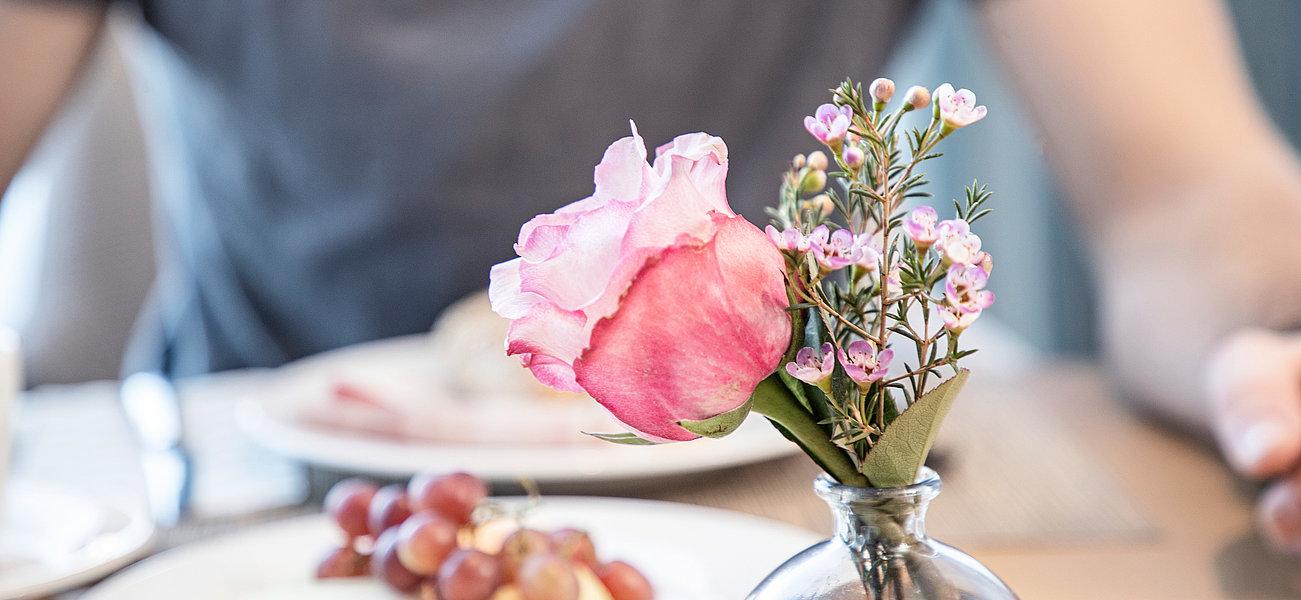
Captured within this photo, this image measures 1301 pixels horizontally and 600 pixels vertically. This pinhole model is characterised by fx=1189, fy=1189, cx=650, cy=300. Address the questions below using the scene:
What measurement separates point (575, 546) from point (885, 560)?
168 millimetres

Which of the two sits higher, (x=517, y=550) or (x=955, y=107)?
(x=955, y=107)

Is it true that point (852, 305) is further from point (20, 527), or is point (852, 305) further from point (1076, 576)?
point (20, 527)

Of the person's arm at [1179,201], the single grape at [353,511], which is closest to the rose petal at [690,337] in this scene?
the single grape at [353,511]

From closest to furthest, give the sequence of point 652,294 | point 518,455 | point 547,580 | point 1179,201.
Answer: point 652,294
point 547,580
point 518,455
point 1179,201

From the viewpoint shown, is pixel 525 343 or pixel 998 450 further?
pixel 998 450

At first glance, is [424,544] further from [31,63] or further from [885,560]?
[31,63]

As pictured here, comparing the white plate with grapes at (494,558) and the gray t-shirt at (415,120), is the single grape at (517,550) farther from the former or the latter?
the gray t-shirt at (415,120)

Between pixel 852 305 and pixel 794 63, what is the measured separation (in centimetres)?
106

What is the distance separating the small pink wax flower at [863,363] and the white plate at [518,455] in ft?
1.33

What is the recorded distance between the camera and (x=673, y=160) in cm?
26

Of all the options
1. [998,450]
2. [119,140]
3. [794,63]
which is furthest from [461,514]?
[119,140]

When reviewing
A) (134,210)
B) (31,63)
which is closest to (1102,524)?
(31,63)

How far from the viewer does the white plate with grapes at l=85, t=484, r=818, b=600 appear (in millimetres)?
423

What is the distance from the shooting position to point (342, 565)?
1.55 ft
